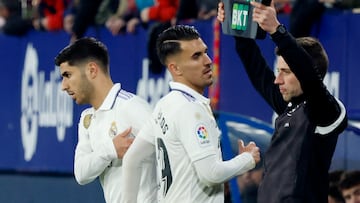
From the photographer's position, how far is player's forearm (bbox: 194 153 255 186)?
6957 mm

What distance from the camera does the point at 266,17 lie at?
664cm

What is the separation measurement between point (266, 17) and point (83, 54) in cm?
190

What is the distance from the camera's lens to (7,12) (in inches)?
628

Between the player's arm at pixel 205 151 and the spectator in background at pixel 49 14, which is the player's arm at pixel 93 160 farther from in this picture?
the spectator in background at pixel 49 14

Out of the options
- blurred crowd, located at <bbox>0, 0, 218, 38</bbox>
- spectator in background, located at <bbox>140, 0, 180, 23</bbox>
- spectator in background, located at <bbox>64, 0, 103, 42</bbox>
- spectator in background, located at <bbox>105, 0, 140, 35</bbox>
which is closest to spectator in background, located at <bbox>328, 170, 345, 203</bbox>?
Answer: blurred crowd, located at <bbox>0, 0, 218, 38</bbox>

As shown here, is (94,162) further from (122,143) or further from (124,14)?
(124,14)

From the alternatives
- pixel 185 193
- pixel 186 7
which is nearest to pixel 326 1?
pixel 186 7

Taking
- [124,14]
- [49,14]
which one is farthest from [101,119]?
[49,14]

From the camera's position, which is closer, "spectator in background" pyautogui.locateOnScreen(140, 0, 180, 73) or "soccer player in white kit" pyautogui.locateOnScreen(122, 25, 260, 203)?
"soccer player in white kit" pyautogui.locateOnScreen(122, 25, 260, 203)

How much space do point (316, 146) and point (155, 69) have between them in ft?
21.7

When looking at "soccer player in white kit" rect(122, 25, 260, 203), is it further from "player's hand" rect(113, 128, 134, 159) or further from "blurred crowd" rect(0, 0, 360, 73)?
"blurred crowd" rect(0, 0, 360, 73)

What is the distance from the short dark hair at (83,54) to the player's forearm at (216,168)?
1.53 meters

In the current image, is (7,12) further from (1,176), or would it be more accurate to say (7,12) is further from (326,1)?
(326,1)

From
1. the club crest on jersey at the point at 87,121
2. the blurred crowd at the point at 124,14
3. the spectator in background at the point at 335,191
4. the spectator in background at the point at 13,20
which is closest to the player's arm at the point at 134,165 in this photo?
the club crest on jersey at the point at 87,121
